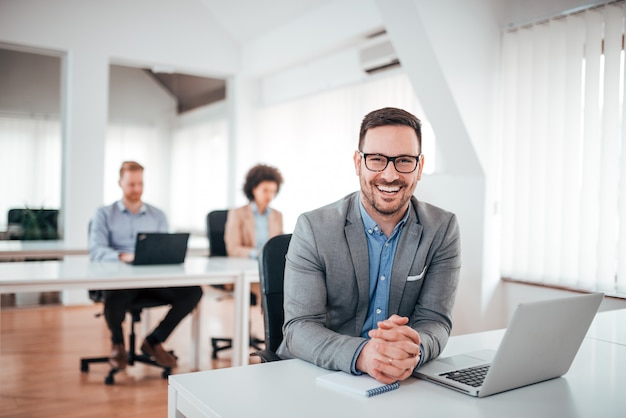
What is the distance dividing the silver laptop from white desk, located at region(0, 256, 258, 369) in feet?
7.52

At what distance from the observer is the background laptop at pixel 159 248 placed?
3751mm

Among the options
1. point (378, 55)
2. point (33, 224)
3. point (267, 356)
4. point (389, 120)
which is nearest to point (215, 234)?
point (378, 55)

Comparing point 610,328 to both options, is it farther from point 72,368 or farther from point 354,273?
point 72,368

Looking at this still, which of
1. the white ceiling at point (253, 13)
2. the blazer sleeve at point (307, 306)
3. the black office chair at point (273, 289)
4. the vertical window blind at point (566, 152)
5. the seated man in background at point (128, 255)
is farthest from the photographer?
the white ceiling at point (253, 13)

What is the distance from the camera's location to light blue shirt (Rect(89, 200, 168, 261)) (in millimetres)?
4188

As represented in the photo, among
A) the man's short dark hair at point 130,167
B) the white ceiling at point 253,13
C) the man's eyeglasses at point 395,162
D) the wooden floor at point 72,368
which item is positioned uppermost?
the white ceiling at point 253,13

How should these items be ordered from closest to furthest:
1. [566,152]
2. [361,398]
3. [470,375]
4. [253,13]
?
1. [361,398]
2. [470,375]
3. [566,152]
4. [253,13]

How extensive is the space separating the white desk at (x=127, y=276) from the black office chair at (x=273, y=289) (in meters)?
1.51

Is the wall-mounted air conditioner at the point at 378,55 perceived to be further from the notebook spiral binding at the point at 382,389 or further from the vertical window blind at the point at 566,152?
the notebook spiral binding at the point at 382,389

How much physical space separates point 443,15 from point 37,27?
4411 millimetres

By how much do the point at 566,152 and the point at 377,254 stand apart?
2.41 metres

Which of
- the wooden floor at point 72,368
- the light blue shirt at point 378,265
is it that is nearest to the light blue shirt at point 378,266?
the light blue shirt at point 378,265

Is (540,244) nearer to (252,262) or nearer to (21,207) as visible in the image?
(252,262)

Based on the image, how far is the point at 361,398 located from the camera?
50.8 inches
